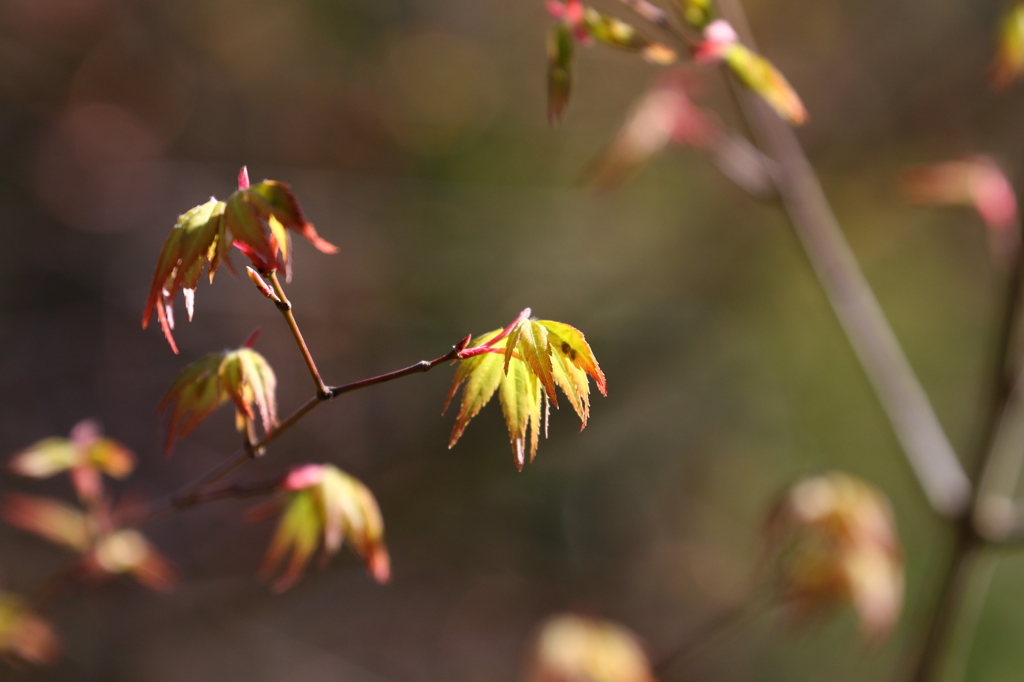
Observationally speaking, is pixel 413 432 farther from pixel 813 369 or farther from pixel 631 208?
pixel 813 369

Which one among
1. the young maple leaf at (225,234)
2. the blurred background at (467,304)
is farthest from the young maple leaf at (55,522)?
the blurred background at (467,304)

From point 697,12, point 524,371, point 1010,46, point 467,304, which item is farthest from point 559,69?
point 467,304

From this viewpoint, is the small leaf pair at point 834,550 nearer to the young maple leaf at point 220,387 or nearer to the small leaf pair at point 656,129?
the small leaf pair at point 656,129

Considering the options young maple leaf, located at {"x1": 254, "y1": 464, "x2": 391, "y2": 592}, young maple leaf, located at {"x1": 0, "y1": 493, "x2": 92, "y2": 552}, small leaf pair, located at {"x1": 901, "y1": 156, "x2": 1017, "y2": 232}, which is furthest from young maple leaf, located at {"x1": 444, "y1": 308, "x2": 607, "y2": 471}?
small leaf pair, located at {"x1": 901, "y1": 156, "x2": 1017, "y2": 232}

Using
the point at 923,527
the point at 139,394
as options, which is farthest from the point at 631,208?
the point at 139,394

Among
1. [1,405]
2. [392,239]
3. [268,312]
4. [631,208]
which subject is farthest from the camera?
[631,208]

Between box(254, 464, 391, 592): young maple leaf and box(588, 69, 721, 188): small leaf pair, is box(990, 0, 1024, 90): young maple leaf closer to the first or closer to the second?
box(588, 69, 721, 188): small leaf pair

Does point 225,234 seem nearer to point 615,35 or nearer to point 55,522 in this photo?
point 615,35
